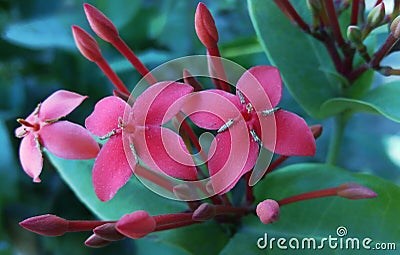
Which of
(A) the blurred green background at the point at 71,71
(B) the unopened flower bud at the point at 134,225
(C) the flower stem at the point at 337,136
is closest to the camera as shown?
(B) the unopened flower bud at the point at 134,225

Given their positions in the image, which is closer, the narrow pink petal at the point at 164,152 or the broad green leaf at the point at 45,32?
the narrow pink petal at the point at 164,152

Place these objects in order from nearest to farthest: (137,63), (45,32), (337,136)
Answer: (137,63)
(337,136)
(45,32)

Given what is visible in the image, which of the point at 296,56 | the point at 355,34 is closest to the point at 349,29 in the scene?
the point at 355,34

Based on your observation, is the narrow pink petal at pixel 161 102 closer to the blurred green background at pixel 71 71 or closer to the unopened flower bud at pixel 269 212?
the unopened flower bud at pixel 269 212

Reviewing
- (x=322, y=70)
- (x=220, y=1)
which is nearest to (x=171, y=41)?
(x=220, y=1)

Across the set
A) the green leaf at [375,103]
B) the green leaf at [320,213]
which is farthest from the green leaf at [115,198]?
the green leaf at [375,103]

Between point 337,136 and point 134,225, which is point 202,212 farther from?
point 337,136

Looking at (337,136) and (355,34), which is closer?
(355,34)
